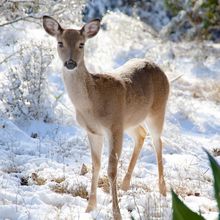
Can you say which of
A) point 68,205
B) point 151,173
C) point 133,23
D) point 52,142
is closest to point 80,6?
point 52,142

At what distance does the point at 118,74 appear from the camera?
23.2ft

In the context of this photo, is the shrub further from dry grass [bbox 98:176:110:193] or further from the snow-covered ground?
dry grass [bbox 98:176:110:193]

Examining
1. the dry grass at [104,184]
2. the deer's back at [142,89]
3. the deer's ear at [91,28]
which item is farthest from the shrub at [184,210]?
the dry grass at [104,184]

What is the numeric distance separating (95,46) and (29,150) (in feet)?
22.7

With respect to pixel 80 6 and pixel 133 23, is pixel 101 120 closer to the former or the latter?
pixel 80 6

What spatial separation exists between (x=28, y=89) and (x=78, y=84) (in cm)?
405

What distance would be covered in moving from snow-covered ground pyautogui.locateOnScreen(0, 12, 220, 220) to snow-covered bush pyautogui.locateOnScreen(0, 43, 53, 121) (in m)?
0.25

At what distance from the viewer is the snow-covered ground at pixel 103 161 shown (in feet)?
20.5

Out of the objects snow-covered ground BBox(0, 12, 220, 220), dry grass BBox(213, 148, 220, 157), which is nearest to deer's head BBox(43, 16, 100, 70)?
snow-covered ground BBox(0, 12, 220, 220)

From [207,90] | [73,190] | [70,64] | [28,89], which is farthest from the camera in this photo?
[207,90]

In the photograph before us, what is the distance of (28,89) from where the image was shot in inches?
407

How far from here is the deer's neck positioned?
640 centimetres

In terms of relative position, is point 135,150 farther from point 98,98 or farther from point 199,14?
point 199,14

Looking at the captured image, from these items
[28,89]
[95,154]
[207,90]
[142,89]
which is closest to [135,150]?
[142,89]
